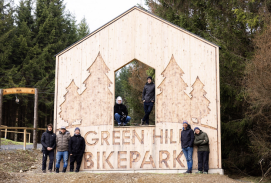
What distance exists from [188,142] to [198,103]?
1.36 metres

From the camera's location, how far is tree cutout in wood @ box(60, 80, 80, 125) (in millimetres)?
12070

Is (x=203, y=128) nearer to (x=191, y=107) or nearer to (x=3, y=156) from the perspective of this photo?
(x=191, y=107)

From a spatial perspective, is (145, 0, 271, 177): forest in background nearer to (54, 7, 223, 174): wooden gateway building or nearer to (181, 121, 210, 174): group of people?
(54, 7, 223, 174): wooden gateway building

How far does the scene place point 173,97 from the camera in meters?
11.6

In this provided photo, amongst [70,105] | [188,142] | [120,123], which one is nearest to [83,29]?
[70,105]

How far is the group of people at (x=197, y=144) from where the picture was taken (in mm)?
10859

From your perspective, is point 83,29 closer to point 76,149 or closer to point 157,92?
point 157,92

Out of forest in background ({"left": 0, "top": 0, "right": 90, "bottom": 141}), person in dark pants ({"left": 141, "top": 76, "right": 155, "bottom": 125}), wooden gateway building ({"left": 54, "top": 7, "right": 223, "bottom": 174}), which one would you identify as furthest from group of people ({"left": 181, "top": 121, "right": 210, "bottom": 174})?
forest in background ({"left": 0, "top": 0, "right": 90, "bottom": 141})

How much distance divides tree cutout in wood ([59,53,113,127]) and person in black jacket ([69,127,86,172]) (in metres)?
0.56

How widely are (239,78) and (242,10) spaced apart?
295cm

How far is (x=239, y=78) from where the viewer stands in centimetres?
1540

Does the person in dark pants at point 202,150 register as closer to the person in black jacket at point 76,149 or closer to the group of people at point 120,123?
the group of people at point 120,123

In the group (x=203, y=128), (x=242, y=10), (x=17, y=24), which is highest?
(x=17, y=24)

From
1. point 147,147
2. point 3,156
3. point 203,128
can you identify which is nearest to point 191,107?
point 203,128
